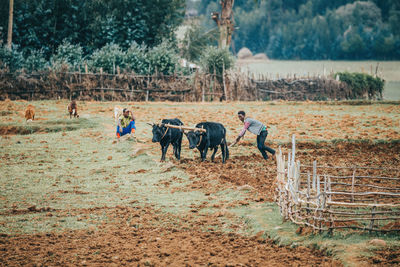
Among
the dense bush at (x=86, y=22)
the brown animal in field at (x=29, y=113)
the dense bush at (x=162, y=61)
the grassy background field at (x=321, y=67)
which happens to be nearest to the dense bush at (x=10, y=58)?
the dense bush at (x=86, y=22)

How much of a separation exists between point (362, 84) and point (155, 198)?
97.8 ft

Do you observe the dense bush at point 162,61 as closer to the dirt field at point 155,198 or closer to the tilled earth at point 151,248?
the dirt field at point 155,198

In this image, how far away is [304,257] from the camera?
7.68 meters

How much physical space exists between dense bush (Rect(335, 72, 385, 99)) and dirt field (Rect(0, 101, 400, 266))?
15957 millimetres

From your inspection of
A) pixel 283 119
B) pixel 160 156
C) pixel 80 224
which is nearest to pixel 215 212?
pixel 80 224

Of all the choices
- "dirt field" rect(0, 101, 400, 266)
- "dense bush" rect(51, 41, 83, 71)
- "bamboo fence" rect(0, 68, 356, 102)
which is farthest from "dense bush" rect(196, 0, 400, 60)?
"dirt field" rect(0, 101, 400, 266)

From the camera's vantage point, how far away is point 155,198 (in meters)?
11.6

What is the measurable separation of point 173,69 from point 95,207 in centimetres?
2512

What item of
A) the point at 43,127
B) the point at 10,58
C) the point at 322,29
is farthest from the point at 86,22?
the point at 322,29

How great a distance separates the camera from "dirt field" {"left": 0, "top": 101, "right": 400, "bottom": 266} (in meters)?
8.06

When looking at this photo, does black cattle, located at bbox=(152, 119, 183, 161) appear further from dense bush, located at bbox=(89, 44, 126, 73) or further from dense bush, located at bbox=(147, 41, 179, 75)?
dense bush, located at bbox=(147, 41, 179, 75)

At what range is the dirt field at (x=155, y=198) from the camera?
26.5 feet

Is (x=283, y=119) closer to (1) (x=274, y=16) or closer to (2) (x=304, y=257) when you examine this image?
(2) (x=304, y=257)

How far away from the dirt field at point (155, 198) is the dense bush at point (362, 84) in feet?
52.4
